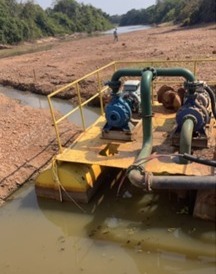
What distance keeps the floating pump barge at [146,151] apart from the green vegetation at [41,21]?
46.9m

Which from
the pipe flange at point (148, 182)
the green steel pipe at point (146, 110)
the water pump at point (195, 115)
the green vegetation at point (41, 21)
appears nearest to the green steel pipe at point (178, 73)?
the water pump at point (195, 115)

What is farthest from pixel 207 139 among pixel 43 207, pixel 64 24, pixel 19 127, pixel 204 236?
pixel 64 24

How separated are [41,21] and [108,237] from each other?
68.3 m

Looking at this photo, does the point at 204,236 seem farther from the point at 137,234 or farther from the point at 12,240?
the point at 12,240

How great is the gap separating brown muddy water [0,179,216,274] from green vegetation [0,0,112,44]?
1874 inches

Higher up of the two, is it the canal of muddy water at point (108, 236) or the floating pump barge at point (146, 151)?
the floating pump barge at point (146, 151)

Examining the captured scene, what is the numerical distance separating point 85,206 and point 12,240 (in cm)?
146

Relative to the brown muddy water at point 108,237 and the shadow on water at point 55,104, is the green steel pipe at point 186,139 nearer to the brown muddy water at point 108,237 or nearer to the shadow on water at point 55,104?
the brown muddy water at point 108,237

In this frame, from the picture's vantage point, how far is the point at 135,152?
684cm

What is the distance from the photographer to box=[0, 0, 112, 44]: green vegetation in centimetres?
5209

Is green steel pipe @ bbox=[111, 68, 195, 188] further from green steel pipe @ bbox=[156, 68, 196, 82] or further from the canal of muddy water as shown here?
the canal of muddy water

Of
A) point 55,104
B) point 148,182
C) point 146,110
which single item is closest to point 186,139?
point 146,110

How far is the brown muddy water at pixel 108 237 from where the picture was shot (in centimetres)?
536

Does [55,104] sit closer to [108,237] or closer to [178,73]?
[178,73]
